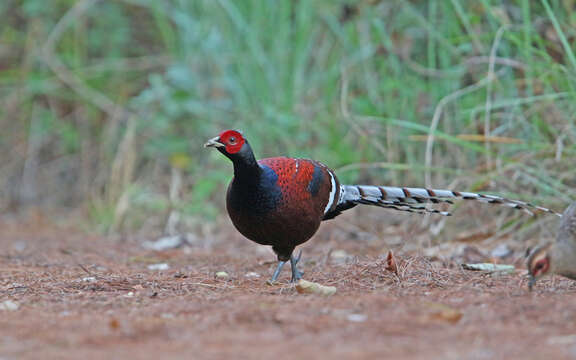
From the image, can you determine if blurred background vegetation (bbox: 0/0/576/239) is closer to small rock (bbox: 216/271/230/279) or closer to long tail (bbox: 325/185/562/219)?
long tail (bbox: 325/185/562/219)

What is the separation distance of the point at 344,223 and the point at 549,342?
173 inches

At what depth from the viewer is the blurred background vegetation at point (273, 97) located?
213 inches

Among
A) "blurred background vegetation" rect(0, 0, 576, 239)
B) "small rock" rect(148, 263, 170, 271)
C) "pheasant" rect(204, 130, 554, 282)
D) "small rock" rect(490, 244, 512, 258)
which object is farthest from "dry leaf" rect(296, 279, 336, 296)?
"small rock" rect(490, 244, 512, 258)

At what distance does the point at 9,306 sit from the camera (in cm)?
308

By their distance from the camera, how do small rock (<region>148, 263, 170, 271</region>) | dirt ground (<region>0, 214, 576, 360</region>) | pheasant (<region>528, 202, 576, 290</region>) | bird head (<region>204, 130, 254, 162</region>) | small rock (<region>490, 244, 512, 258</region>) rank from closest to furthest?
dirt ground (<region>0, 214, 576, 360</region>) < pheasant (<region>528, 202, 576, 290</region>) < bird head (<region>204, 130, 254, 162</region>) < small rock (<region>148, 263, 170, 271</region>) < small rock (<region>490, 244, 512, 258</region>)

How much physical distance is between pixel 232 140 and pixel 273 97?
378 centimetres

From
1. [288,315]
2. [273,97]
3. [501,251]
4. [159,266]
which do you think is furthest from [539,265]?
[273,97]

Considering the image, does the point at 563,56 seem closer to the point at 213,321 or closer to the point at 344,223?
the point at 344,223

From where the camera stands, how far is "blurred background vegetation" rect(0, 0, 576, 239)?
542 cm

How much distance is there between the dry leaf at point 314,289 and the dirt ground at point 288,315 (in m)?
0.06

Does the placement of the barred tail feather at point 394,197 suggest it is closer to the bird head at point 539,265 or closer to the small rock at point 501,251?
the small rock at point 501,251

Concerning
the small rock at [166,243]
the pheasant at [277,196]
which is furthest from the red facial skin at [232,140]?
the small rock at [166,243]

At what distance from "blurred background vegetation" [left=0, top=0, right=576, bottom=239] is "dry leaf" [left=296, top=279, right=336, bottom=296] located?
1924 millimetres

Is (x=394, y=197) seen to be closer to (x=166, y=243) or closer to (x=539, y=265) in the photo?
(x=539, y=265)
